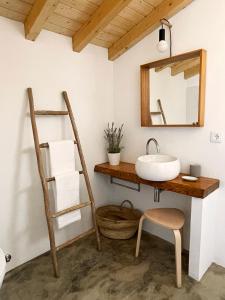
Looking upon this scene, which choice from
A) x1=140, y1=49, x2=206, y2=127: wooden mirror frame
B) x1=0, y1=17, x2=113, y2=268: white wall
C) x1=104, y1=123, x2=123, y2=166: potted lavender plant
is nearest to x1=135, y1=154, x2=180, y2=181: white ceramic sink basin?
x1=140, y1=49, x2=206, y2=127: wooden mirror frame

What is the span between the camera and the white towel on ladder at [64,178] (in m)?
1.84

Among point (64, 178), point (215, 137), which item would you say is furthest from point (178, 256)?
point (64, 178)

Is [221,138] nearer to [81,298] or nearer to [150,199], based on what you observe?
[150,199]

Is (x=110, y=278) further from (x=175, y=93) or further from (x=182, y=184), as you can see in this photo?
(x=175, y=93)

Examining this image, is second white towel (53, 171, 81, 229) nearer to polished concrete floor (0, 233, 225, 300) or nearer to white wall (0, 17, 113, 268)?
white wall (0, 17, 113, 268)

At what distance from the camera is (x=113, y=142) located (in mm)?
2424

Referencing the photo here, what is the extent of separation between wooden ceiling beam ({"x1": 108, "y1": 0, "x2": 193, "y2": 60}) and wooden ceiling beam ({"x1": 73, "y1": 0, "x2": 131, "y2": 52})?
40cm

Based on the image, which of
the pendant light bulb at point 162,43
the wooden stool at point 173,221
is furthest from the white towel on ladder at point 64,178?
the pendant light bulb at point 162,43

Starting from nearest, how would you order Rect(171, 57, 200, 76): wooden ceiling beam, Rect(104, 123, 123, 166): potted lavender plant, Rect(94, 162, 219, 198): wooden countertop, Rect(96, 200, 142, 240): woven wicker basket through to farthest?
1. Rect(94, 162, 219, 198): wooden countertop
2. Rect(171, 57, 200, 76): wooden ceiling beam
3. Rect(96, 200, 142, 240): woven wicker basket
4. Rect(104, 123, 123, 166): potted lavender plant

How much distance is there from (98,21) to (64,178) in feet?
4.53

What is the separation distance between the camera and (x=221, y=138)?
1713mm

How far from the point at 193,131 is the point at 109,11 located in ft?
3.99

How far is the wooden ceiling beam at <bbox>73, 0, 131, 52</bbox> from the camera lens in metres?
1.61

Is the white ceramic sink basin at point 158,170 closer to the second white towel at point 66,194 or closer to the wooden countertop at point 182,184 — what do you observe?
the wooden countertop at point 182,184
